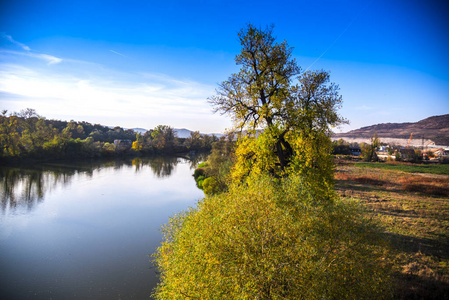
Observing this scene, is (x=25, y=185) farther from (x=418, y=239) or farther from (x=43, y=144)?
(x=418, y=239)

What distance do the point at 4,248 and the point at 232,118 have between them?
1914cm

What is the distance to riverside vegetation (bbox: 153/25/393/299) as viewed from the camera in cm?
578

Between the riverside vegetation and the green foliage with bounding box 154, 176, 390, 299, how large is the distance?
3 cm

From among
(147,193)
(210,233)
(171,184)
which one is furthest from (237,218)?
(171,184)

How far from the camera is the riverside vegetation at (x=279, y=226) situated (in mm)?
5777

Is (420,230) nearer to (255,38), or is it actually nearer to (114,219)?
(255,38)

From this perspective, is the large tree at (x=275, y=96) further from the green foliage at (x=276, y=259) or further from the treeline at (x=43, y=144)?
the treeline at (x=43, y=144)

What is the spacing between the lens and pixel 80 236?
18.7 m

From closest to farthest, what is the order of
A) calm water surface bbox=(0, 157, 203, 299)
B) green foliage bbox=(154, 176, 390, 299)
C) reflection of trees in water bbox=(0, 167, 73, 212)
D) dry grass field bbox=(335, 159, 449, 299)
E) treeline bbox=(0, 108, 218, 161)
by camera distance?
green foliage bbox=(154, 176, 390, 299) → dry grass field bbox=(335, 159, 449, 299) → calm water surface bbox=(0, 157, 203, 299) → reflection of trees in water bbox=(0, 167, 73, 212) → treeline bbox=(0, 108, 218, 161)

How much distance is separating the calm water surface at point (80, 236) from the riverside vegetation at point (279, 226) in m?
5.81

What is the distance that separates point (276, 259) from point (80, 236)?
1935 centimetres

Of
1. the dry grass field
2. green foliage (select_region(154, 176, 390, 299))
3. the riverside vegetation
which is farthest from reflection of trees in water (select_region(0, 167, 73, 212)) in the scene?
the dry grass field

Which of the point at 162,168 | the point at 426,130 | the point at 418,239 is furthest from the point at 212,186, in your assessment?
the point at 426,130

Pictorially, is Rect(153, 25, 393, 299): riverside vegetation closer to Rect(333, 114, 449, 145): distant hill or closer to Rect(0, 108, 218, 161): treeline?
Rect(0, 108, 218, 161): treeline
